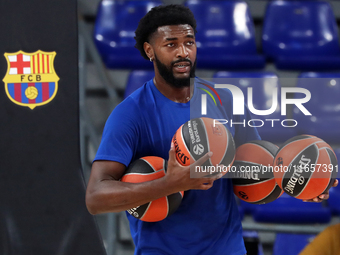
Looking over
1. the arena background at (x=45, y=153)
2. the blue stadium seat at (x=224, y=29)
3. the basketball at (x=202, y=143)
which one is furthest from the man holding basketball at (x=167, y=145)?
the blue stadium seat at (x=224, y=29)

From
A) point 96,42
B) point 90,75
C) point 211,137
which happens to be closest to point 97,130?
point 90,75

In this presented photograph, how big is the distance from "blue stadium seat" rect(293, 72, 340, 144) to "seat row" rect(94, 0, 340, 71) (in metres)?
0.23

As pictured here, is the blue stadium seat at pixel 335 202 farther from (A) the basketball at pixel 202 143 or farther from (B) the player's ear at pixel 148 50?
(B) the player's ear at pixel 148 50

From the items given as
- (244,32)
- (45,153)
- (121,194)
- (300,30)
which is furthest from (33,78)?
(300,30)

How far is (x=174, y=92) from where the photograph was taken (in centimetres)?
175

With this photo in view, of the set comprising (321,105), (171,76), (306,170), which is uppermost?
(171,76)

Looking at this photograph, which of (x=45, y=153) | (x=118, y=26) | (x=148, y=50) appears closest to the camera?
(x=148, y=50)

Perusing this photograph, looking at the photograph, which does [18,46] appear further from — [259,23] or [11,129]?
[259,23]

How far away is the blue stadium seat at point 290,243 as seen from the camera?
282cm

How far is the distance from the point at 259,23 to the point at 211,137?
3067mm

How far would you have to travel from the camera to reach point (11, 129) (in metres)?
2.38

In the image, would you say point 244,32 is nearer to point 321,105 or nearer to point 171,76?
point 321,105

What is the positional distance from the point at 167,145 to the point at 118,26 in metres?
2.37

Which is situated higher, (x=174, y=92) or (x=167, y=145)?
(x=174, y=92)
